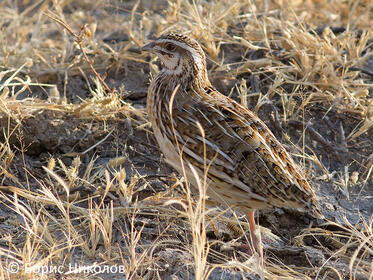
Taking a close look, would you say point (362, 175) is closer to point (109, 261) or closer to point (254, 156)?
point (254, 156)

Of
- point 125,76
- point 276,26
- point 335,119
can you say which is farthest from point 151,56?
point 335,119

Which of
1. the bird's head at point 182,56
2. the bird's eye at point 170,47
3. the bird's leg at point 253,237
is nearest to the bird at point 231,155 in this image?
the bird's leg at point 253,237

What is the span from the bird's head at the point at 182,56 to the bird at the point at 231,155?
215 millimetres

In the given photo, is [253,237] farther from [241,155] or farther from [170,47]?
[170,47]

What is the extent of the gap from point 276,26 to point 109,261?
335cm

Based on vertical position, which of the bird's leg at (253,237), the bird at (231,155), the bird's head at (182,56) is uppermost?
the bird's head at (182,56)

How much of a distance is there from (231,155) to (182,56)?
91cm

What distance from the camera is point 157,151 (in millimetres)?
5145

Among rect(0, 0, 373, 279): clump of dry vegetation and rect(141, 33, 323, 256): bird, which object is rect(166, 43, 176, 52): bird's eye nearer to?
rect(141, 33, 323, 256): bird

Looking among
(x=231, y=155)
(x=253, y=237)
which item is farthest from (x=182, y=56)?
(x=253, y=237)

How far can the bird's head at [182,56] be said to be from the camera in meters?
4.47

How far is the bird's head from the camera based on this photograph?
4.47m

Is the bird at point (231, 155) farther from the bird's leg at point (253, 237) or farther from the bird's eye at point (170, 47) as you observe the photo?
the bird's eye at point (170, 47)

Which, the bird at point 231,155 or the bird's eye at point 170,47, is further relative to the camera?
the bird's eye at point 170,47
